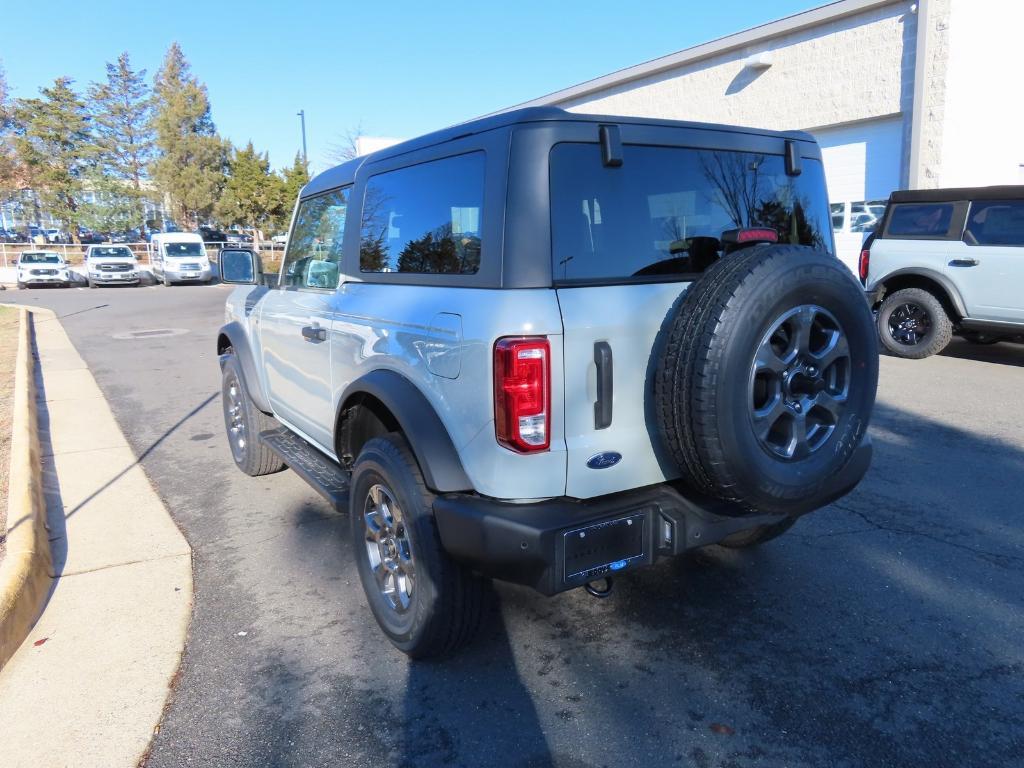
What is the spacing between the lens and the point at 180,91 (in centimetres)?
5372

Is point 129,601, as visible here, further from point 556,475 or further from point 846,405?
point 846,405

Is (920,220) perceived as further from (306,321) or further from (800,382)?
(306,321)

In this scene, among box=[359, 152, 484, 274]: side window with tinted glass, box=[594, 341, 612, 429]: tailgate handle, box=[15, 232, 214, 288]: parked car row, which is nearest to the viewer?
box=[594, 341, 612, 429]: tailgate handle

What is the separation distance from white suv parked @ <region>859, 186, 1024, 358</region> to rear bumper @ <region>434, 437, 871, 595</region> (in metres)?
7.40

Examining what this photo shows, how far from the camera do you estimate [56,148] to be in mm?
47250

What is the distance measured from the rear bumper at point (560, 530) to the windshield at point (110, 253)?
30.3 m

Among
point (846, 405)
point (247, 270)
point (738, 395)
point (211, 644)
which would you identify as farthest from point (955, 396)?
point (211, 644)

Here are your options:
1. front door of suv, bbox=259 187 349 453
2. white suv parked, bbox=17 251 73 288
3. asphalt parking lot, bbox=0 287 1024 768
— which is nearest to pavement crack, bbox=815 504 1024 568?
asphalt parking lot, bbox=0 287 1024 768

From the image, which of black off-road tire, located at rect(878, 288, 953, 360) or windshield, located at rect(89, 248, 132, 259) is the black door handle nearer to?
black off-road tire, located at rect(878, 288, 953, 360)

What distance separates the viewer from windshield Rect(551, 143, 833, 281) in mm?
2582

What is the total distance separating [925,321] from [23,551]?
31.5 ft

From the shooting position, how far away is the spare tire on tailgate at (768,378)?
2.37 meters

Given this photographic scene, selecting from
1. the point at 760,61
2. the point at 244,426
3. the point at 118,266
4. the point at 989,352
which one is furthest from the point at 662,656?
the point at 118,266

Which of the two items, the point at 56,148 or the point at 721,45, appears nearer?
the point at 721,45
